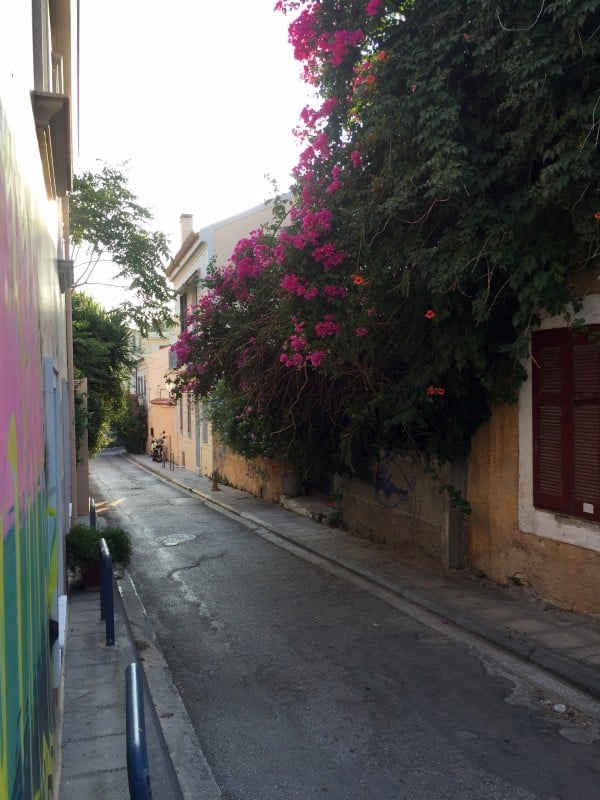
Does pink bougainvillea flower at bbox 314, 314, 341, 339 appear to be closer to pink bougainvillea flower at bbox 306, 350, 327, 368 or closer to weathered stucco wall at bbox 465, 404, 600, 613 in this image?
pink bougainvillea flower at bbox 306, 350, 327, 368

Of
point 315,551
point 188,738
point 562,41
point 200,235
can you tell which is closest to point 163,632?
point 188,738

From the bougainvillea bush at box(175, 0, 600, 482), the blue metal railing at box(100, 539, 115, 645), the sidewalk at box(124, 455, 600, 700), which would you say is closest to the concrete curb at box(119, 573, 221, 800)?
the blue metal railing at box(100, 539, 115, 645)

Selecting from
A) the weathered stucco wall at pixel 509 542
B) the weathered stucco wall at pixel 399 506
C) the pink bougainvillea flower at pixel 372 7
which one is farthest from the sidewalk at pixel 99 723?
the pink bougainvillea flower at pixel 372 7

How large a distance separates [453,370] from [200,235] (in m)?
16.3

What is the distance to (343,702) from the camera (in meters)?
5.64

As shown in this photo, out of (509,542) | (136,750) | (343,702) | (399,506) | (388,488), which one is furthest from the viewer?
(388,488)

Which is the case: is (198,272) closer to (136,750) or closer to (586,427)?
(586,427)

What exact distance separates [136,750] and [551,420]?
240 inches

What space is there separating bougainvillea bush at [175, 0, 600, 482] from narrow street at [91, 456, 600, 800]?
260 centimetres

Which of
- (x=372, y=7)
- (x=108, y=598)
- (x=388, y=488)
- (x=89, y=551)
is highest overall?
(x=372, y=7)

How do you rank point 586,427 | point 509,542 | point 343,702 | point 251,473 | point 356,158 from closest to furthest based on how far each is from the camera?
point 343,702, point 586,427, point 356,158, point 509,542, point 251,473

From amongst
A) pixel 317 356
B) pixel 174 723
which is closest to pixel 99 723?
pixel 174 723

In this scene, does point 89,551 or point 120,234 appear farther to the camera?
point 120,234

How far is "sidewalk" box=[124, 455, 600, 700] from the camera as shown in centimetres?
630
